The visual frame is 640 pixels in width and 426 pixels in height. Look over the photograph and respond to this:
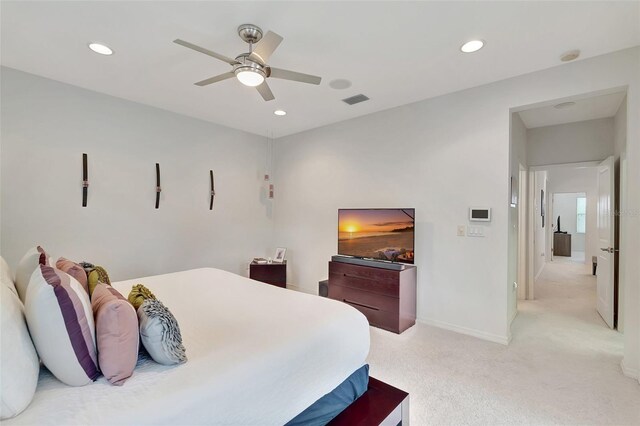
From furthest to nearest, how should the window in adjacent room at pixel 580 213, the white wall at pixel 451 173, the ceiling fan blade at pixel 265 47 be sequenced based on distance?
the window in adjacent room at pixel 580 213 < the white wall at pixel 451 173 < the ceiling fan blade at pixel 265 47

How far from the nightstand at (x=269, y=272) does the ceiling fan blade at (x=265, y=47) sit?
123 inches

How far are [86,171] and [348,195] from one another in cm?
322

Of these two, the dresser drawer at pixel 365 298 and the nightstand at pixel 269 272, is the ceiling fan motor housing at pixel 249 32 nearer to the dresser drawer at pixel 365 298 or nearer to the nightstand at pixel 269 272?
the dresser drawer at pixel 365 298

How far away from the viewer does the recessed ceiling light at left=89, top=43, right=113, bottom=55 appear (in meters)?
2.44

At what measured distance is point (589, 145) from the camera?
4.08 m

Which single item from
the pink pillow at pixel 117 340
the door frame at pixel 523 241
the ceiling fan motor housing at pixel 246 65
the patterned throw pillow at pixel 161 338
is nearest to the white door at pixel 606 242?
the door frame at pixel 523 241

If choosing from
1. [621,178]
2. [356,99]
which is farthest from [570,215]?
[356,99]

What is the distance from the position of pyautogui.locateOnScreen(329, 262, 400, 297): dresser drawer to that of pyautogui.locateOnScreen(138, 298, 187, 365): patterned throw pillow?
247cm

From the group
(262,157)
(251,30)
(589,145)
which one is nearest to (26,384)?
(251,30)

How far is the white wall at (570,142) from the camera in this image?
3961 mm

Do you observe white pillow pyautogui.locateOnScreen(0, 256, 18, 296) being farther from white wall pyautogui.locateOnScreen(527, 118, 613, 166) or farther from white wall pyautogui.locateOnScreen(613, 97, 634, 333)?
white wall pyautogui.locateOnScreen(527, 118, 613, 166)

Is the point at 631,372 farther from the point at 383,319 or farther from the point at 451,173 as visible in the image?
the point at 451,173

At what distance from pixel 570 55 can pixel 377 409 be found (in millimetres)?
3183

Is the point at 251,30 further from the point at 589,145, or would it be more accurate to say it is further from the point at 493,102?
the point at 589,145
